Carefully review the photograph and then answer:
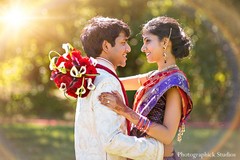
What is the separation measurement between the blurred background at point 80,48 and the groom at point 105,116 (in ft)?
27.2

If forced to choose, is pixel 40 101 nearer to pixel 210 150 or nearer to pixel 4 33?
pixel 4 33

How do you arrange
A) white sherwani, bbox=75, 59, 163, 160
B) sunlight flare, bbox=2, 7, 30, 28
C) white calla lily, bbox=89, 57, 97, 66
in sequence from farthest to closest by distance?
sunlight flare, bbox=2, 7, 30, 28
white calla lily, bbox=89, 57, 97, 66
white sherwani, bbox=75, 59, 163, 160

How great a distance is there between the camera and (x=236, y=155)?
8758 mm

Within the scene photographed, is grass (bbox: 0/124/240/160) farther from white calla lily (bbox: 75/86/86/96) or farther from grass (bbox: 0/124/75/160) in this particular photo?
white calla lily (bbox: 75/86/86/96)

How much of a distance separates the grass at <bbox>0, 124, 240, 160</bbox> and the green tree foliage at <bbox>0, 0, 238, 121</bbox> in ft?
3.02

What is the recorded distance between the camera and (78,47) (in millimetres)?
12750

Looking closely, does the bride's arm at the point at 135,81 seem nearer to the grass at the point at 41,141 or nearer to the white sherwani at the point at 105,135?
the white sherwani at the point at 105,135

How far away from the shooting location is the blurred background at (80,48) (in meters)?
A: 12.3

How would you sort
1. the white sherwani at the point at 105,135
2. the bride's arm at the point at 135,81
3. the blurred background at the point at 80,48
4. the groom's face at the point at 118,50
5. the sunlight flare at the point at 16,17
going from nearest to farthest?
the white sherwani at the point at 105,135 → the groom's face at the point at 118,50 → the bride's arm at the point at 135,81 → the sunlight flare at the point at 16,17 → the blurred background at the point at 80,48

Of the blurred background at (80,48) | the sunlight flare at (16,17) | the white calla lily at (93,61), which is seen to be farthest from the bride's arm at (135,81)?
the sunlight flare at (16,17)

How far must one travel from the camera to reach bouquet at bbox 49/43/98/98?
2.94 m

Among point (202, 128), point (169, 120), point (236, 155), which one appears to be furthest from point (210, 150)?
point (169, 120)

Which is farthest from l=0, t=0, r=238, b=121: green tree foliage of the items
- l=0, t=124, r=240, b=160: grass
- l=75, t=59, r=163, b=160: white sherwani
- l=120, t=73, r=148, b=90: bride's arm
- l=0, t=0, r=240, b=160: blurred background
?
l=75, t=59, r=163, b=160: white sherwani

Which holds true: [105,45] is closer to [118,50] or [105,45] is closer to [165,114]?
[118,50]
